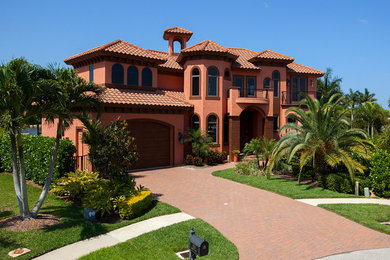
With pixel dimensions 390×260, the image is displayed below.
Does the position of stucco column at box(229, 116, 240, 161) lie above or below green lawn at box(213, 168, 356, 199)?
above

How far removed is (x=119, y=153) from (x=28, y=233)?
419cm

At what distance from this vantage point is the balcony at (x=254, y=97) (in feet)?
71.8

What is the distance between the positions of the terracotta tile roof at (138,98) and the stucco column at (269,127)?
7.12 metres

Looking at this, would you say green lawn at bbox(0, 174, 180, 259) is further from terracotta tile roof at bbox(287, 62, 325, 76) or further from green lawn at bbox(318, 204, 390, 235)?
terracotta tile roof at bbox(287, 62, 325, 76)

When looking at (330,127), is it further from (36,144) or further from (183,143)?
(36,144)

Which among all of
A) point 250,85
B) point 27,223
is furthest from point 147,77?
point 27,223

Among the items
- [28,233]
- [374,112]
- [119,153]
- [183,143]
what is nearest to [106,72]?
[183,143]

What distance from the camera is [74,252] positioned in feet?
22.9

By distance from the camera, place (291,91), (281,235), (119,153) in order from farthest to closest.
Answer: (291,91) → (119,153) → (281,235)

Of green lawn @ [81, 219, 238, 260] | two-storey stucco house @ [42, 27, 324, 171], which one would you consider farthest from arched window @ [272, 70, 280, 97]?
green lawn @ [81, 219, 238, 260]

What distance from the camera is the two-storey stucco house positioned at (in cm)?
1795

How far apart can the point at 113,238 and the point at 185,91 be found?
51.5 feet

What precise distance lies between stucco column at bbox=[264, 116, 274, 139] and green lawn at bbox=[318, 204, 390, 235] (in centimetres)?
1276

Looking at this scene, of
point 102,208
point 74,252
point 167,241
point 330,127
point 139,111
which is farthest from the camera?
point 139,111
